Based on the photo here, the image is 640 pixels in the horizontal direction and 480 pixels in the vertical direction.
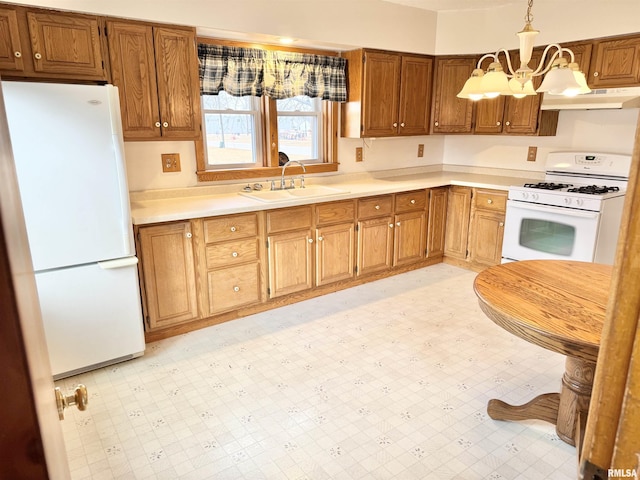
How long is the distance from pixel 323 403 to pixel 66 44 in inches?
95.9

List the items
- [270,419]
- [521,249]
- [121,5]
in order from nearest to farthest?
1. [270,419]
2. [121,5]
3. [521,249]

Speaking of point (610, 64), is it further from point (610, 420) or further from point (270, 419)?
point (610, 420)

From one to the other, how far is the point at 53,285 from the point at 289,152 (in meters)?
2.23

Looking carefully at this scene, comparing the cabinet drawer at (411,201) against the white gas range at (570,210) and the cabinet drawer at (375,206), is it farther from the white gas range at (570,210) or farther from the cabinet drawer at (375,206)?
the white gas range at (570,210)

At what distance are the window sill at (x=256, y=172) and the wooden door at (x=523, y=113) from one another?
64.7 inches

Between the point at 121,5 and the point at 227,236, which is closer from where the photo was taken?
the point at 121,5

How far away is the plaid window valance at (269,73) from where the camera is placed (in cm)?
328

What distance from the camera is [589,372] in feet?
6.20

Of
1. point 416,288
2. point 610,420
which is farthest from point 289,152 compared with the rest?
point 610,420

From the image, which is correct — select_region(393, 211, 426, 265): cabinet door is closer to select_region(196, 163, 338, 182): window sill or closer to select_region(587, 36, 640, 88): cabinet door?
Answer: select_region(196, 163, 338, 182): window sill

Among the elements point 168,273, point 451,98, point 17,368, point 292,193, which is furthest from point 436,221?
point 17,368

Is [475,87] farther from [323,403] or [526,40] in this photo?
[323,403]

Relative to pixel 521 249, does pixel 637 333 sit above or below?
above

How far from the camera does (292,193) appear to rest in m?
3.67
